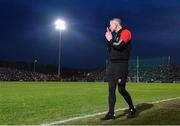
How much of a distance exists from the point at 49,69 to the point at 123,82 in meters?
124

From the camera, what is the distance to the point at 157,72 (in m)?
84.0

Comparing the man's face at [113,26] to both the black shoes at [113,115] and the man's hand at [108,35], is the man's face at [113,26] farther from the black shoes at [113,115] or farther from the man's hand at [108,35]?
the black shoes at [113,115]

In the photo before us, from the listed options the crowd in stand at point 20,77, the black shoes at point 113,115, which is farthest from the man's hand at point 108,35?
the crowd in stand at point 20,77

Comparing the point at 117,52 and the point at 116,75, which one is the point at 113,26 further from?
the point at 116,75

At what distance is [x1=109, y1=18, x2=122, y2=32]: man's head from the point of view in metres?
9.48

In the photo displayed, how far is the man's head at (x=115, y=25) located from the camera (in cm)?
948

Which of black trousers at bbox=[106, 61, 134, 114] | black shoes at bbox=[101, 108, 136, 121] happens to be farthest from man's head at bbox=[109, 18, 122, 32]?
black shoes at bbox=[101, 108, 136, 121]

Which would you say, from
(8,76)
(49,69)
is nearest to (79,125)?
(8,76)

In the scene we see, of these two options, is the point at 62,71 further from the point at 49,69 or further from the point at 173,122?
the point at 173,122

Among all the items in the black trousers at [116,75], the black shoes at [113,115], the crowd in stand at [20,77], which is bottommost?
the black shoes at [113,115]

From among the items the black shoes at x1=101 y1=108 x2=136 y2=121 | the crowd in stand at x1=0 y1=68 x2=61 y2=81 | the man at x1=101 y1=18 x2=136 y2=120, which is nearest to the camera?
the man at x1=101 y1=18 x2=136 y2=120

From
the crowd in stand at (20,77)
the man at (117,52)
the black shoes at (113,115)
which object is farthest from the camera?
the crowd in stand at (20,77)

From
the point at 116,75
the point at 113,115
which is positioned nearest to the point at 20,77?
the point at 113,115

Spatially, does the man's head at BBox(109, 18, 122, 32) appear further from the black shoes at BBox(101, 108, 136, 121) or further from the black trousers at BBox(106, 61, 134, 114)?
the black shoes at BBox(101, 108, 136, 121)
